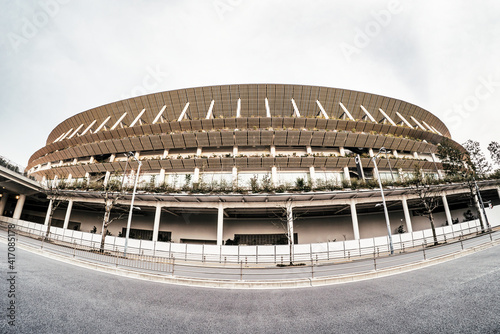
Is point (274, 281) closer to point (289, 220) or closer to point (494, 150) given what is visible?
point (289, 220)

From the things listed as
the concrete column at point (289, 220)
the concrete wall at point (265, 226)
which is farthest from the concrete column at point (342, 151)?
the concrete column at point (289, 220)

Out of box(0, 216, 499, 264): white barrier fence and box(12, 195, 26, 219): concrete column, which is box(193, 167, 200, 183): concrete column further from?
box(12, 195, 26, 219): concrete column

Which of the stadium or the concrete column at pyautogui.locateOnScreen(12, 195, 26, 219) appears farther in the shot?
the concrete column at pyautogui.locateOnScreen(12, 195, 26, 219)

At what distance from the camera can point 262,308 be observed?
650 centimetres

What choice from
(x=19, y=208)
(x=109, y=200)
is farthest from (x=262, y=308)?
(x=19, y=208)

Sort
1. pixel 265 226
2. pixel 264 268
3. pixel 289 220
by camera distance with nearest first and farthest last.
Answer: pixel 264 268, pixel 289 220, pixel 265 226

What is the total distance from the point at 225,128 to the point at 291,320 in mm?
29034

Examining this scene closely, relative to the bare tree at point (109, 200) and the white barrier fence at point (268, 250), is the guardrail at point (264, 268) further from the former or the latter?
the bare tree at point (109, 200)

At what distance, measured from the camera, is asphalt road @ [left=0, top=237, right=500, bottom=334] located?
180 inches

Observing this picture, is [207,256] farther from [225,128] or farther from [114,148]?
[114,148]

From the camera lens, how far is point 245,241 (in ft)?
90.3

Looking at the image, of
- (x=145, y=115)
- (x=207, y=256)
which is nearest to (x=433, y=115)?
(x=207, y=256)

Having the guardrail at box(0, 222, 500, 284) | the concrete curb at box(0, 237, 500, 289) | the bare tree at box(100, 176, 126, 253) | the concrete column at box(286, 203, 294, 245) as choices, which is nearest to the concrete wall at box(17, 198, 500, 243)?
the bare tree at box(100, 176, 126, 253)

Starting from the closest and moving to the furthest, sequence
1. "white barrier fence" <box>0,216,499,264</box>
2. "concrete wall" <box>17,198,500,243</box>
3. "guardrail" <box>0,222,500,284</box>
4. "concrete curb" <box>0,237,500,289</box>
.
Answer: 1. "concrete curb" <box>0,237,500,289</box>
2. "guardrail" <box>0,222,500,284</box>
3. "white barrier fence" <box>0,216,499,264</box>
4. "concrete wall" <box>17,198,500,243</box>
